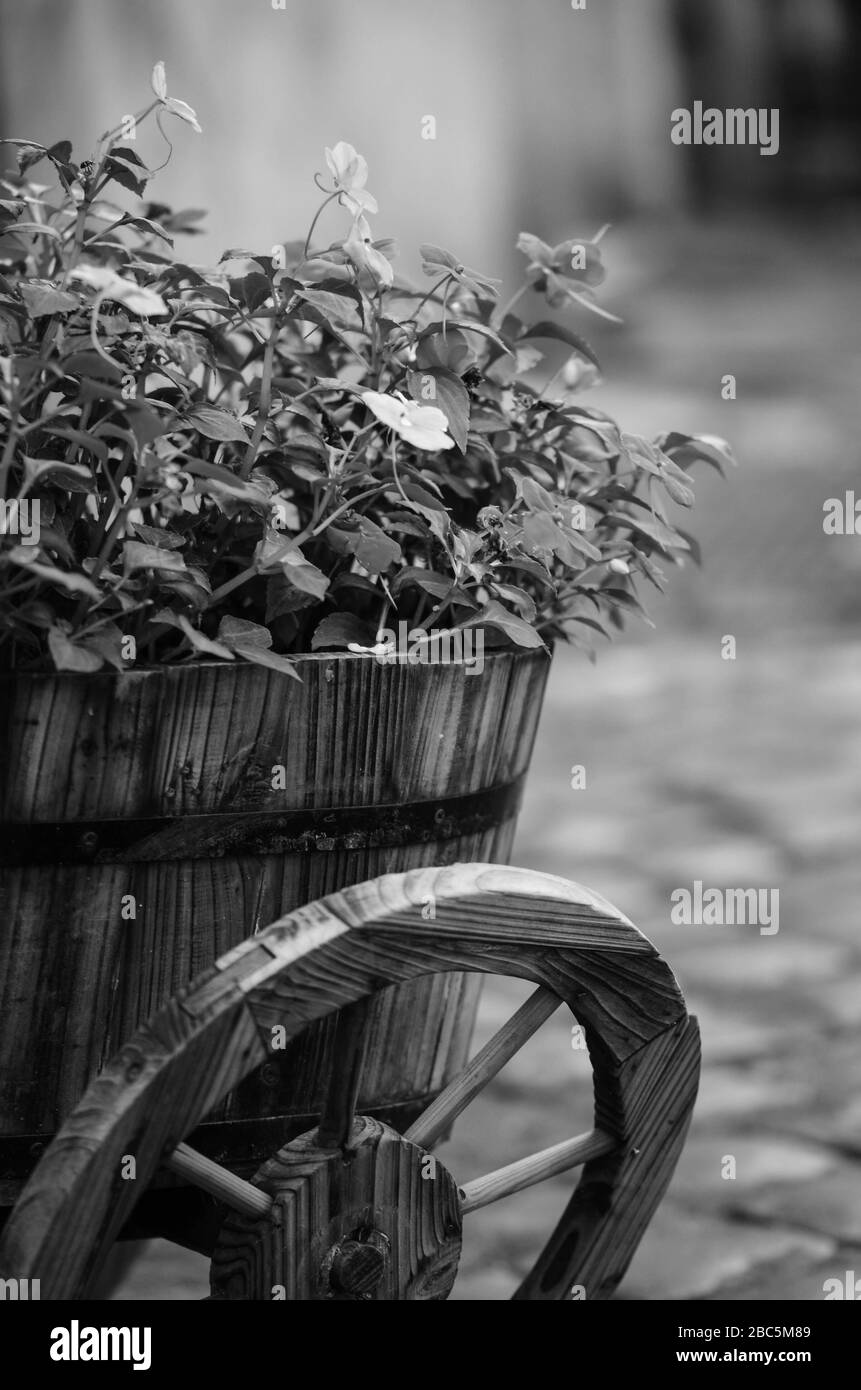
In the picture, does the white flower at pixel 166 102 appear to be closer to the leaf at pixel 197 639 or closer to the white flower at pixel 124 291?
the white flower at pixel 124 291

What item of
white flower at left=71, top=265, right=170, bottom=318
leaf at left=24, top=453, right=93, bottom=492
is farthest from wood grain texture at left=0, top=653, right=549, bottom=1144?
white flower at left=71, top=265, right=170, bottom=318

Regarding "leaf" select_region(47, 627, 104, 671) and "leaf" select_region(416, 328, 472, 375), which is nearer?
"leaf" select_region(47, 627, 104, 671)

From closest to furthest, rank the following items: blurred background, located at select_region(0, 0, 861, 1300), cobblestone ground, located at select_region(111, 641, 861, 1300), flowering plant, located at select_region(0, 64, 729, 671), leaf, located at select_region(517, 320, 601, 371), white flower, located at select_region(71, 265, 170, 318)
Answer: white flower, located at select_region(71, 265, 170, 318)
flowering plant, located at select_region(0, 64, 729, 671)
leaf, located at select_region(517, 320, 601, 371)
cobblestone ground, located at select_region(111, 641, 861, 1300)
blurred background, located at select_region(0, 0, 861, 1300)

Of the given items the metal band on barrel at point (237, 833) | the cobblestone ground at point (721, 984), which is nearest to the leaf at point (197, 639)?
the metal band on barrel at point (237, 833)

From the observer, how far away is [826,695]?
4496 mm

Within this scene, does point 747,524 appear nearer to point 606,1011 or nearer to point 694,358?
point 694,358

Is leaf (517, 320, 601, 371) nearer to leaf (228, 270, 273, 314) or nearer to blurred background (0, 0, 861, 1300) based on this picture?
leaf (228, 270, 273, 314)

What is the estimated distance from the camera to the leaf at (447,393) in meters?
0.95

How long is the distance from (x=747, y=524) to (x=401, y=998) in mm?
5685

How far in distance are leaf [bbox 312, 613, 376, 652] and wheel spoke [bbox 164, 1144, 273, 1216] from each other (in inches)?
13.1

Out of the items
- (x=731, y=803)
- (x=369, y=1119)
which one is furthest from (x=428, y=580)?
(x=731, y=803)

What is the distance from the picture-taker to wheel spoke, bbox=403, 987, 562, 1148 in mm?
981

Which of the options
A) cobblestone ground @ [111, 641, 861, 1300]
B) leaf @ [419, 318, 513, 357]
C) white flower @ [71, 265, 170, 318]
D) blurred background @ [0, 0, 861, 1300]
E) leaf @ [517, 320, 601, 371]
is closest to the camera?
white flower @ [71, 265, 170, 318]
